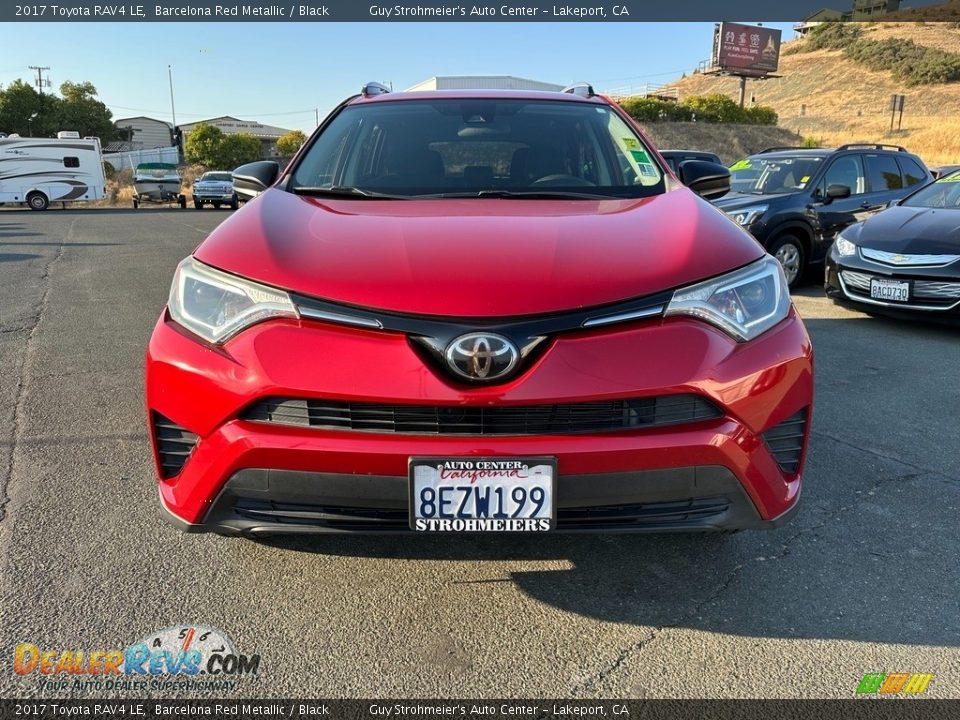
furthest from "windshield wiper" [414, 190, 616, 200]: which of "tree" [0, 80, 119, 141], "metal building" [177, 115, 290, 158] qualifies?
"metal building" [177, 115, 290, 158]

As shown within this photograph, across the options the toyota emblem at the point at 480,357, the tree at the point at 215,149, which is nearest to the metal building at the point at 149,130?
the tree at the point at 215,149

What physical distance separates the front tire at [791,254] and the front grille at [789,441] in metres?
6.09

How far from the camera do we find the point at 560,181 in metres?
2.90

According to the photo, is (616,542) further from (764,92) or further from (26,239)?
(764,92)

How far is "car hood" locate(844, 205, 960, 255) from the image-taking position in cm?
→ 570

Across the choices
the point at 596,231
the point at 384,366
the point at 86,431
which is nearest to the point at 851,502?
the point at 596,231

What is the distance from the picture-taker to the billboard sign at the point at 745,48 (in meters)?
55.1

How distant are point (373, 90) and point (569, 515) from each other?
2.77 meters

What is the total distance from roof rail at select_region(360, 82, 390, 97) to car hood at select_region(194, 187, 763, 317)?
56.6 inches

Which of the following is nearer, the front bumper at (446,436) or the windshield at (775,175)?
the front bumper at (446,436)

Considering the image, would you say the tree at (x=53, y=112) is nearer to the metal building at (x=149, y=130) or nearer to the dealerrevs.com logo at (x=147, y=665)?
the metal building at (x=149, y=130)

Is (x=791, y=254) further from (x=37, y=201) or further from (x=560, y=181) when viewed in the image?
(x=37, y=201)

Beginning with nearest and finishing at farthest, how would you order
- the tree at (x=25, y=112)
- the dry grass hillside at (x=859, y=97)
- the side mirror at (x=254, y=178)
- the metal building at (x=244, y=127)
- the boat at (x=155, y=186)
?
the side mirror at (x=254, y=178), the boat at (x=155, y=186), the dry grass hillside at (x=859, y=97), the tree at (x=25, y=112), the metal building at (x=244, y=127)

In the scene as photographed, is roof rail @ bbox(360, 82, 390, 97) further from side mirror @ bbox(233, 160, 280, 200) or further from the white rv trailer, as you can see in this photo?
the white rv trailer
